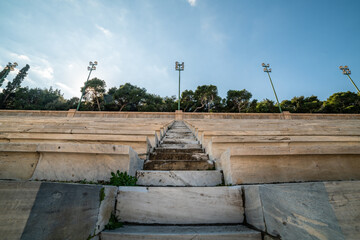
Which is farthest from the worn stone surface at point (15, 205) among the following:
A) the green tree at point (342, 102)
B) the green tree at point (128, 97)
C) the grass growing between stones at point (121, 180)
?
the green tree at point (342, 102)

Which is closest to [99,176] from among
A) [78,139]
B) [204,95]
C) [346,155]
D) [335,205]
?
[78,139]

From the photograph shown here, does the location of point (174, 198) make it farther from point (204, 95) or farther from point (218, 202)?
point (204, 95)

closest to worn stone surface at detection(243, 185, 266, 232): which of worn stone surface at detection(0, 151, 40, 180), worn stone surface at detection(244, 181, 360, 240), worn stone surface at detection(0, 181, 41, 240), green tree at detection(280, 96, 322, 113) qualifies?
worn stone surface at detection(244, 181, 360, 240)

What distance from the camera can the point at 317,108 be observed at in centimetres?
2181

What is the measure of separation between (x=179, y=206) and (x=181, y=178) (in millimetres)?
434

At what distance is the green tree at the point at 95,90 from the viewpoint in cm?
2591

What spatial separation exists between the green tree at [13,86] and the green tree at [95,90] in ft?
→ 55.1

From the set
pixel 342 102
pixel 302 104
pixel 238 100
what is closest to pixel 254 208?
pixel 238 100

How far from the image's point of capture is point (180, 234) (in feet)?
2.79

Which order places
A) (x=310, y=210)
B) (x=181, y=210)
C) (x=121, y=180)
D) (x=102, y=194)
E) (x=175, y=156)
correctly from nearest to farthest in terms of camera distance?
(x=310, y=210) < (x=102, y=194) < (x=181, y=210) < (x=121, y=180) < (x=175, y=156)

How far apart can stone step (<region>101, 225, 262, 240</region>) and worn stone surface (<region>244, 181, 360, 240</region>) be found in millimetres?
130

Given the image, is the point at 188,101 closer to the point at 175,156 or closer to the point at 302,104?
the point at 302,104

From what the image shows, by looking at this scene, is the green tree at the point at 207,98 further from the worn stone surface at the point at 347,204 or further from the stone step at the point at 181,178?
the worn stone surface at the point at 347,204

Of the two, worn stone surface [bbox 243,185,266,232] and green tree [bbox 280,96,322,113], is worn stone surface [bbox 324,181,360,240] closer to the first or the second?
worn stone surface [bbox 243,185,266,232]
